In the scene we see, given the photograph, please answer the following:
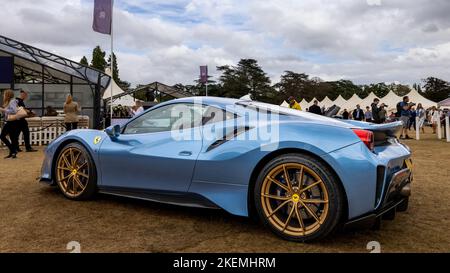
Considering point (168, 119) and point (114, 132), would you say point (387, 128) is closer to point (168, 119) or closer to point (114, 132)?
point (168, 119)

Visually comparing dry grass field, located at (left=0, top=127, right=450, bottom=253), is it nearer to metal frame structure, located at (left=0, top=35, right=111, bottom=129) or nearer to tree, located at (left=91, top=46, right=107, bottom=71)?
metal frame structure, located at (left=0, top=35, right=111, bottom=129)

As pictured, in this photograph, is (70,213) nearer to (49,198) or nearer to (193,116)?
(49,198)

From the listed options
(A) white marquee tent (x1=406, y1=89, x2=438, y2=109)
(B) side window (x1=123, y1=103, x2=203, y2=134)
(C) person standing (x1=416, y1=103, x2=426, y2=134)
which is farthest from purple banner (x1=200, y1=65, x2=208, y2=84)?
(B) side window (x1=123, y1=103, x2=203, y2=134)

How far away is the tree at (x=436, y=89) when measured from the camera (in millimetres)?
94875

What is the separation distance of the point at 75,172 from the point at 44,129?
9339 mm

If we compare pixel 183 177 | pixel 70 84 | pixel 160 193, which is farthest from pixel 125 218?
pixel 70 84

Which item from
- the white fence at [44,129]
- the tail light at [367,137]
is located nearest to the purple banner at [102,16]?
the white fence at [44,129]

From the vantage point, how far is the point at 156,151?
3814 millimetres

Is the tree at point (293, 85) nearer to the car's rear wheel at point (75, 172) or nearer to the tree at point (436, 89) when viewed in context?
the tree at point (436, 89)

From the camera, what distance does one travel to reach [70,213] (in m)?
4.02

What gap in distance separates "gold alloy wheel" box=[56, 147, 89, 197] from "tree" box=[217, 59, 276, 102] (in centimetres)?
9749

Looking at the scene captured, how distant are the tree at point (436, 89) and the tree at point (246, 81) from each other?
38948 millimetres

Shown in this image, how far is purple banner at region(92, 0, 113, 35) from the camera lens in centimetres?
1549
